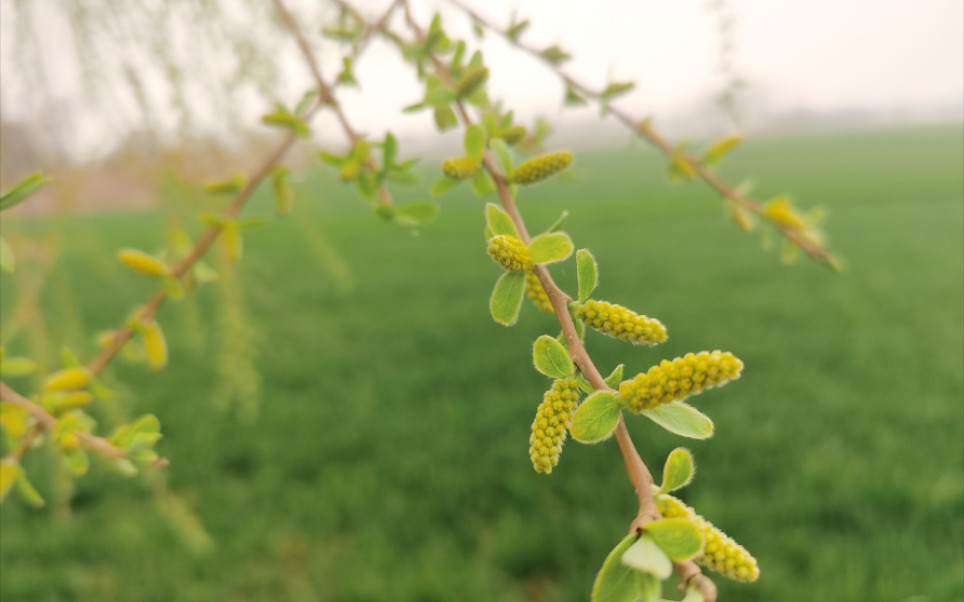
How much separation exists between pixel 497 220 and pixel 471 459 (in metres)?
2.63

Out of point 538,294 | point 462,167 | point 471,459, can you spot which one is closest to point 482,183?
point 462,167

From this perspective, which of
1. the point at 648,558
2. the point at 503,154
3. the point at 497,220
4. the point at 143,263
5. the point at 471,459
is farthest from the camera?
the point at 471,459

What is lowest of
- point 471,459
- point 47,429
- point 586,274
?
point 471,459

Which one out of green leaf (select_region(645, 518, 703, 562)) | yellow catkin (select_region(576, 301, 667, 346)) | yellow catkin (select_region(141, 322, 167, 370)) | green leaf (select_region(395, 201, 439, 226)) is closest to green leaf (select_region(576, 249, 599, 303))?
yellow catkin (select_region(576, 301, 667, 346))

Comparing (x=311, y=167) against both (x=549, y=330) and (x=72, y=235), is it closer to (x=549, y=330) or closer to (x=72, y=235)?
(x=72, y=235)

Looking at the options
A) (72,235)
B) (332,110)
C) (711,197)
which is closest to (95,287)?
Result: (72,235)

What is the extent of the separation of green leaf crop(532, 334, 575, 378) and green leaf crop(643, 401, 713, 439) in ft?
0.13

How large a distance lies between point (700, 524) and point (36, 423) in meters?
0.47

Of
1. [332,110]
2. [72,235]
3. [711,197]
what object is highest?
[332,110]

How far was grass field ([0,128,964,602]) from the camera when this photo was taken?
79.3 inches

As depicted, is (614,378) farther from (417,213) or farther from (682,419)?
(417,213)

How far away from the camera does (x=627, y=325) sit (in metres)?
0.33

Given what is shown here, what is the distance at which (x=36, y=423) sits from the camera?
523 mm

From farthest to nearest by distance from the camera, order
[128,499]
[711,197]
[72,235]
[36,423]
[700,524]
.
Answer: [711,197], [128,499], [72,235], [36,423], [700,524]
